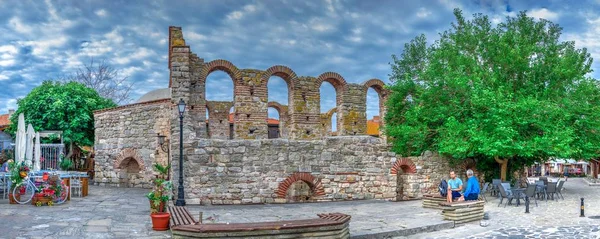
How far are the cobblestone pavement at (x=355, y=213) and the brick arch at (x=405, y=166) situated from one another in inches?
63.7

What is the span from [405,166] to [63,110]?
1697cm

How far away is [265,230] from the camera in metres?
7.71

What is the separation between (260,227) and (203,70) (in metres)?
10.2

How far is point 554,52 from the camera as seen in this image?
1916 cm

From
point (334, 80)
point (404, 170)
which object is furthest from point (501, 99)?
point (334, 80)

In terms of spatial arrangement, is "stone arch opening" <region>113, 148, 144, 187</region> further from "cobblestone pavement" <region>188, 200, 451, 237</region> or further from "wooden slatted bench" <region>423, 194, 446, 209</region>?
"wooden slatted bench" <region>423, 194, 446, 209</region>

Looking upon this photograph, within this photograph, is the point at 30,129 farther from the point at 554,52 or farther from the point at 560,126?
the point at 554,52

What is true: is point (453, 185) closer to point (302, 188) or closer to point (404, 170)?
point (404, 170)

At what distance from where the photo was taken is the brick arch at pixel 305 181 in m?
15.0

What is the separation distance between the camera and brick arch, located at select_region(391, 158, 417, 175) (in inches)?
663

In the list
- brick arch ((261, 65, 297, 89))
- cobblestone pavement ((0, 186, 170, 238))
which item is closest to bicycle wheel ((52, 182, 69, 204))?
cobblestone pavement ((0, 186, 170, 238))

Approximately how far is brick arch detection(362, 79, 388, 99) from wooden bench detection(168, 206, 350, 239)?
1190 cm

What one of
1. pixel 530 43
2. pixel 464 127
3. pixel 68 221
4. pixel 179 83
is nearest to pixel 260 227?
pixel 68 221

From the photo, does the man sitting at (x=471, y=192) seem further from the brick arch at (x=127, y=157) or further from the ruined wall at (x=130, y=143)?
the brick arch at (x=127, y=157)
